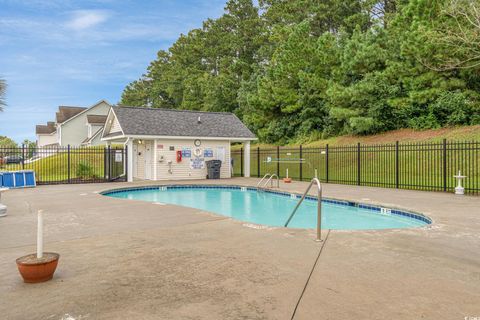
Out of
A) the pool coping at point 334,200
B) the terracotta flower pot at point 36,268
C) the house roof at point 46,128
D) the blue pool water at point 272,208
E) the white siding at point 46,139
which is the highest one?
the house roof at point 46,128

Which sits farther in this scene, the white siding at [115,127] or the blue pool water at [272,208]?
the white siding at [115,127]

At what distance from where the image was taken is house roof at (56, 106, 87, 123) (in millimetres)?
36750

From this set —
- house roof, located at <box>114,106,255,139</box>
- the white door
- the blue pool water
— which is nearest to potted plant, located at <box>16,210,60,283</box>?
the blue pool water

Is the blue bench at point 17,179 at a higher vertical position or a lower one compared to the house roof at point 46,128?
lower

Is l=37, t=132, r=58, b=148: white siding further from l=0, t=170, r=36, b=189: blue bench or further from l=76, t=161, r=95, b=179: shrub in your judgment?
l=0, t=170, r=36, b=189: blue bench

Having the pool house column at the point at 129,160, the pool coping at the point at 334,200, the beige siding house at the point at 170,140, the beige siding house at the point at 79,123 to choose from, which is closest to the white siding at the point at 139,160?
the beige siding house at the point at 170,140

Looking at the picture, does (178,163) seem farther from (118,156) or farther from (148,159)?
(118,156)

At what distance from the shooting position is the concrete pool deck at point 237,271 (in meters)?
2.90

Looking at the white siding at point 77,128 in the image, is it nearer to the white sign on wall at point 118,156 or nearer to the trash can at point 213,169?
the white sign on wall at point 118,156

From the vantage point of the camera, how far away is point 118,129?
17109 millimetres

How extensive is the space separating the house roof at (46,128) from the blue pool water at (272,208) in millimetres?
35437

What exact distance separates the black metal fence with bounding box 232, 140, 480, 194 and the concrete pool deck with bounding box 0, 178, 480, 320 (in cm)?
719

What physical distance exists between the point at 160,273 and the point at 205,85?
1252 inches

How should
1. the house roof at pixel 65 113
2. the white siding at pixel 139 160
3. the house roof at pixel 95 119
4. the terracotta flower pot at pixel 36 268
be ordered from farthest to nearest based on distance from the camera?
the house roof at pixel 65 113, the house roof at pixel 95 119, the white siding at pixel 139 160, the terracotta flower pot at pixel 36 268
